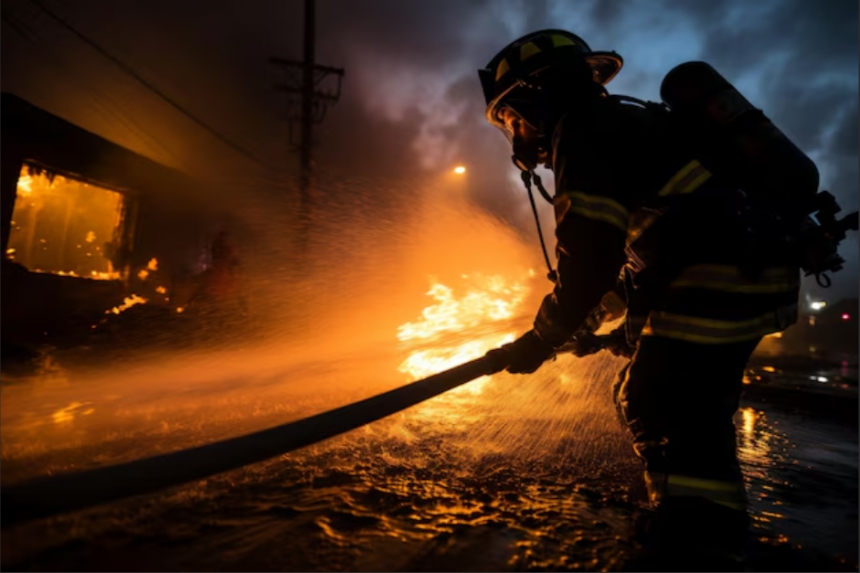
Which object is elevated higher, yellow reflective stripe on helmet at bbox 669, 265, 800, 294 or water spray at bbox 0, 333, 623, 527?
yellow reflective stripe on helmet at bbox 669, 265, 800, 294

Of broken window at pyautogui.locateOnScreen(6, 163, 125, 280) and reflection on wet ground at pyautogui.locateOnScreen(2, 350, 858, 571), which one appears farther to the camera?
broken window at pyautogui.locateOnScreen(6, 163, 125, 280)

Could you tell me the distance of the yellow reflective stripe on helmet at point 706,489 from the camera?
1.89 metres

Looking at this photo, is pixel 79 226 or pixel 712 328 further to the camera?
pixel 79 226

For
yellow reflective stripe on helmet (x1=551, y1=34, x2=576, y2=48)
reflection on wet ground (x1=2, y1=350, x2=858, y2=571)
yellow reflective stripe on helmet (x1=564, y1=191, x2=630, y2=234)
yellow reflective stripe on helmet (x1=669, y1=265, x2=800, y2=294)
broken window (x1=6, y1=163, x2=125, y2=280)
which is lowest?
reflection on wet ground (x1=2, y1=350, x2=858, y2=571)

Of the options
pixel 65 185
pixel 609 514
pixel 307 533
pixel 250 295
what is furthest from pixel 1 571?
pixel 65 185

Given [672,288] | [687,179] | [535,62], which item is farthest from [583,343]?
[535,62]

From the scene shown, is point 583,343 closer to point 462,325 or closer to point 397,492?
point 397,492

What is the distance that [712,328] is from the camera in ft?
6.10

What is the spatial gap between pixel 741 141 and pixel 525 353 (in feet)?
4.17

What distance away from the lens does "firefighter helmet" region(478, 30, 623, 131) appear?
239 centimetres

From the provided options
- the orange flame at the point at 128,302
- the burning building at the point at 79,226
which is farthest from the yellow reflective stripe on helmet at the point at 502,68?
the orange flame at the point at 128,302

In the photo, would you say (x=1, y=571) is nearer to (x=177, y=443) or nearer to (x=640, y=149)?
(x=177, y=443)

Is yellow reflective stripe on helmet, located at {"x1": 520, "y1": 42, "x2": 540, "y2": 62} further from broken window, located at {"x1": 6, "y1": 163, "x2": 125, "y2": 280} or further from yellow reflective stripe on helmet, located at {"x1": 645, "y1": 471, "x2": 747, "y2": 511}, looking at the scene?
broken window, located at {"x1": 6, "y1": 163, "x2": 125, "y2": 280}

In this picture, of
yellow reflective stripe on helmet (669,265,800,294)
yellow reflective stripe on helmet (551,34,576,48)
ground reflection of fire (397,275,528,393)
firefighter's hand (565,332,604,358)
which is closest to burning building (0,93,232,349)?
ground reflection of fire (397,275,528,393)
